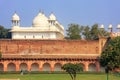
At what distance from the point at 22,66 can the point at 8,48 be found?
3.00 metres

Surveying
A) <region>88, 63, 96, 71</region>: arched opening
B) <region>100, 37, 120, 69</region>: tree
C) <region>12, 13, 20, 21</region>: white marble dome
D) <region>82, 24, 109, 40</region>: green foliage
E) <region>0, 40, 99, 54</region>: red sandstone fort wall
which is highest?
<region>12, 13, 20, 21</region>: white marble dome

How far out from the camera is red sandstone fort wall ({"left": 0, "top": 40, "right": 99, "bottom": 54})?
211 feet

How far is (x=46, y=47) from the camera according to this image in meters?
64.4

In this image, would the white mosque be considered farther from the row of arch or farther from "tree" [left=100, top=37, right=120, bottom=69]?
"tree" [left=100, top=37, right=120, bottom=69]

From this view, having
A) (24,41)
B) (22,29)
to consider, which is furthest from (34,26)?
(24,41)

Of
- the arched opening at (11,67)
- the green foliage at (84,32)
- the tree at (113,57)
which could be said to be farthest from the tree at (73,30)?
the tree at (113,57)

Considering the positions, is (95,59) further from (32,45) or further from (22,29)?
(22,29)

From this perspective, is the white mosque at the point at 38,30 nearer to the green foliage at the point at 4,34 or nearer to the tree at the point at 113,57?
the green foliage at the point at 4,34

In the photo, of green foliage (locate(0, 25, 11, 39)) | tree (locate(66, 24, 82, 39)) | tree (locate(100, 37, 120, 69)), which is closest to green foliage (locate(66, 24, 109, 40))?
tree (locate(66, 24, 82, 39))

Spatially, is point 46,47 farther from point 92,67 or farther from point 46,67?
point 92,67

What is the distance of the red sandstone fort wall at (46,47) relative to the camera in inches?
2530

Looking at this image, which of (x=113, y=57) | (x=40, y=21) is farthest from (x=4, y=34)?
(x=113, y=57)

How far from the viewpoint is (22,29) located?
72.3 meters

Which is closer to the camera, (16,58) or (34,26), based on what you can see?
(16,58)
